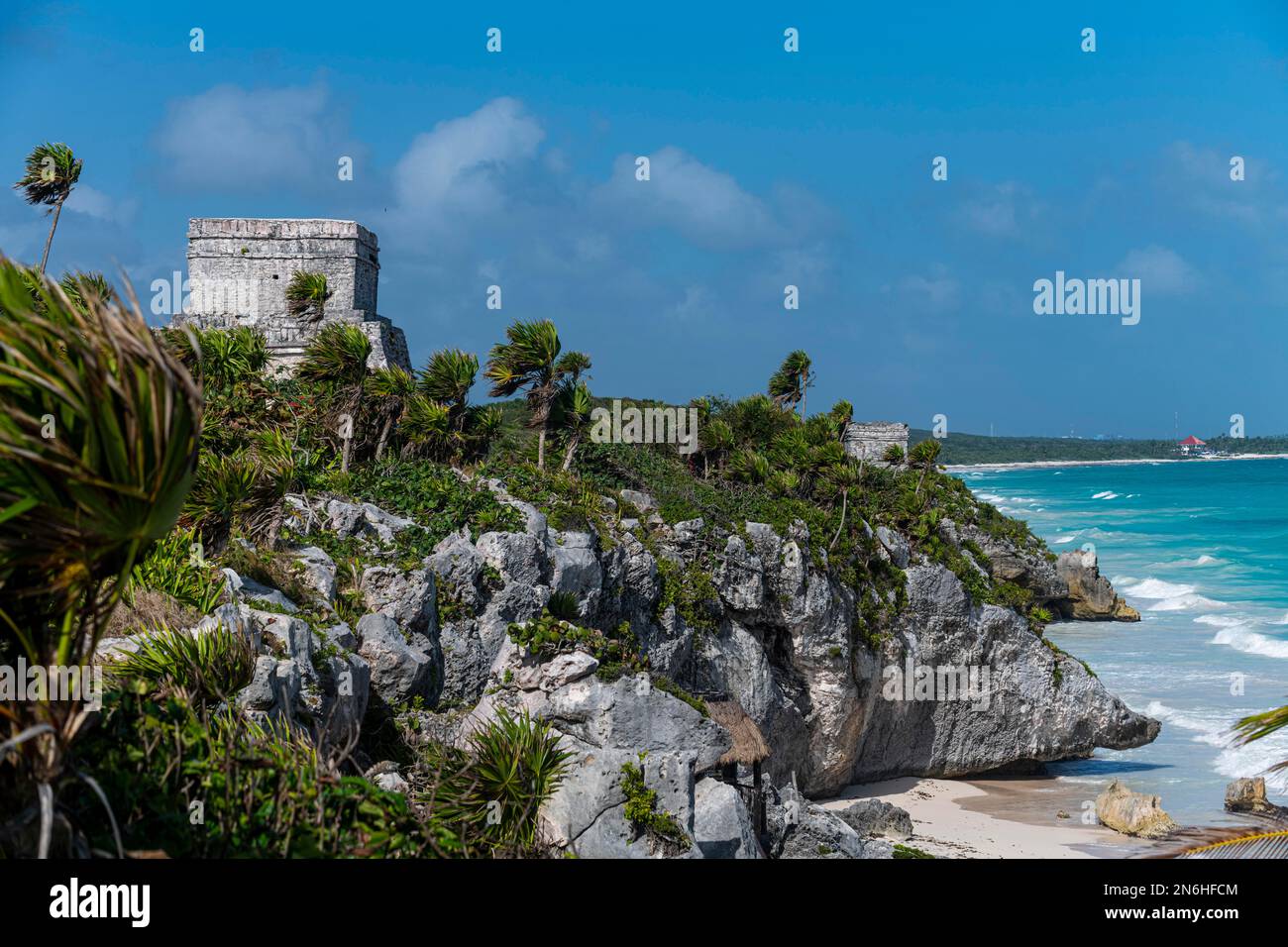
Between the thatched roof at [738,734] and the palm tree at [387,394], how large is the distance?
7561mm

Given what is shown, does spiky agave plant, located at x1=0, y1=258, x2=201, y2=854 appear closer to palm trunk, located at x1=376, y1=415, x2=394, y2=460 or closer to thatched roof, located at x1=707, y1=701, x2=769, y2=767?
thatched roof, located at x1=707, y1=701, x2=769, y2=767

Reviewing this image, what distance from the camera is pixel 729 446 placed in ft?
87.0

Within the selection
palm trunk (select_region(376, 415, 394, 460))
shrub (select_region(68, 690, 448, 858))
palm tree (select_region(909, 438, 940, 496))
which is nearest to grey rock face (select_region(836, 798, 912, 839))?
palm tree (select_region(909, 438, 940, 496))

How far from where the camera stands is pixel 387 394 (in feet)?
58.1

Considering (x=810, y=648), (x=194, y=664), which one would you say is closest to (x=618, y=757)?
(x=194, y=664)

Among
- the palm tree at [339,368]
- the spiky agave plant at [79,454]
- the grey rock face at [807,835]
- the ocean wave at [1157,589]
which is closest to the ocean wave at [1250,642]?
the ocean wave at [1157,589]

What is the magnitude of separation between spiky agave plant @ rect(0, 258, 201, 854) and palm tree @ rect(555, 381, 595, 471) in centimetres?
1588

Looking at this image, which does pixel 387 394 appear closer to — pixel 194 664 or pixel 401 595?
pixel 401 595

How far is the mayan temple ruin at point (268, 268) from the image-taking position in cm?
2472

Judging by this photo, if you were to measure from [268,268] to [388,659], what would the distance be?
16.9 m

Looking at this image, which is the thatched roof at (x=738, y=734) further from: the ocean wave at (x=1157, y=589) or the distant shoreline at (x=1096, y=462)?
the distant shoreline at (x=1096, y=462)

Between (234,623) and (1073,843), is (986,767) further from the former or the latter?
(234,623)
